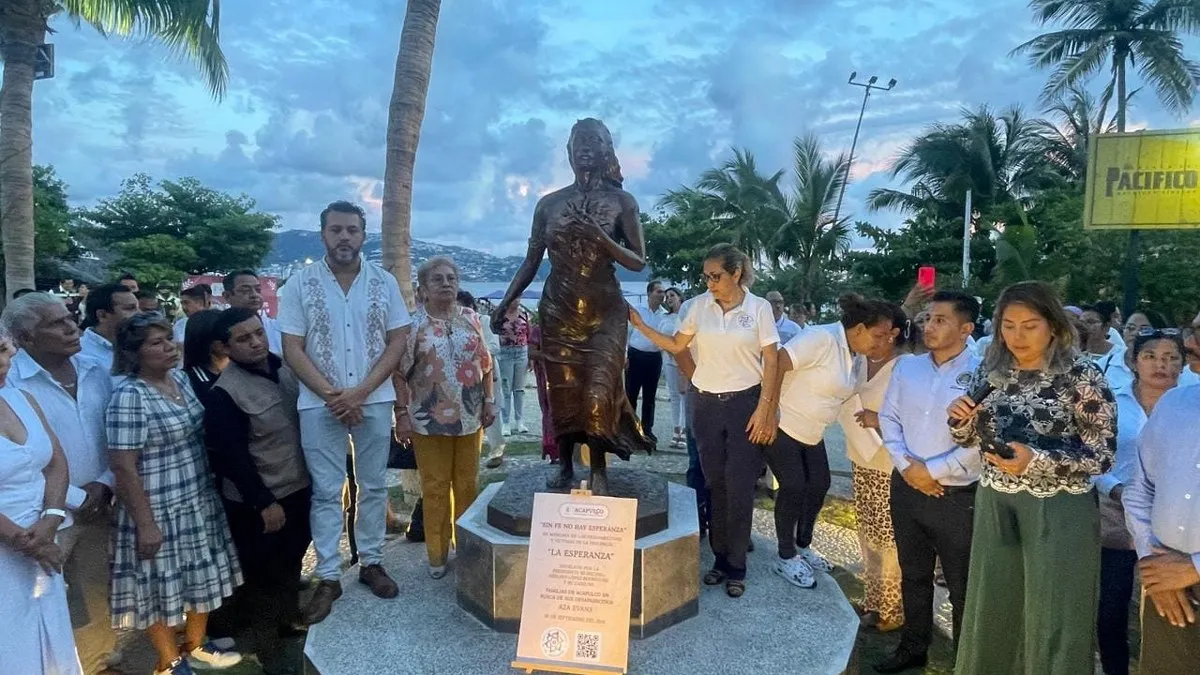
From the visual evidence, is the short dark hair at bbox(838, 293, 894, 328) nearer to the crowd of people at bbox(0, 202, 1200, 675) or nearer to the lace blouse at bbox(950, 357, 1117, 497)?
the crowd of people at bbox(0, 202, 1200, 675)

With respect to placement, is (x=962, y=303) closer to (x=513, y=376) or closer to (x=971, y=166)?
(x=513, y=376)

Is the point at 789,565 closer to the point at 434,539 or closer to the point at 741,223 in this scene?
the point at 434,539

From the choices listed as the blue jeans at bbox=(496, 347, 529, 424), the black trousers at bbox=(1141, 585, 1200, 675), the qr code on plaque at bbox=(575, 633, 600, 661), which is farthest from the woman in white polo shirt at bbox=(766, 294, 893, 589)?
the blue jeans at bbox=(496, 347, 529, 424)

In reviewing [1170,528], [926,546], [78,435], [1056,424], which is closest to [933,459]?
[926,546]

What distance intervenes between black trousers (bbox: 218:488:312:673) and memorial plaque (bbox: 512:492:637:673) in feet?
4.56

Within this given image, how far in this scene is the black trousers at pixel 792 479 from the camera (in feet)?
12.9

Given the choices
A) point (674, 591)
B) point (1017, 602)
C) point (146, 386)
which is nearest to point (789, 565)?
point (674, 591)

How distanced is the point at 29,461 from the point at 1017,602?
141 inches

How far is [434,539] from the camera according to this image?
396 cm

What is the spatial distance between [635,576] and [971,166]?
25427 millimetres

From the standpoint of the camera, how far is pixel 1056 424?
2.49 m

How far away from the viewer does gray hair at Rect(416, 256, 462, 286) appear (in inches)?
161

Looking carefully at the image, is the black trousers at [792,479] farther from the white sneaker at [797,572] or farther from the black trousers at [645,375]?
the black trousers at [645,375]

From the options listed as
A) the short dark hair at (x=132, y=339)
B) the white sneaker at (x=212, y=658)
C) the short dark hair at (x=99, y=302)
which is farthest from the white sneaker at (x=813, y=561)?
the short dark hair at (x=99, y=302)
